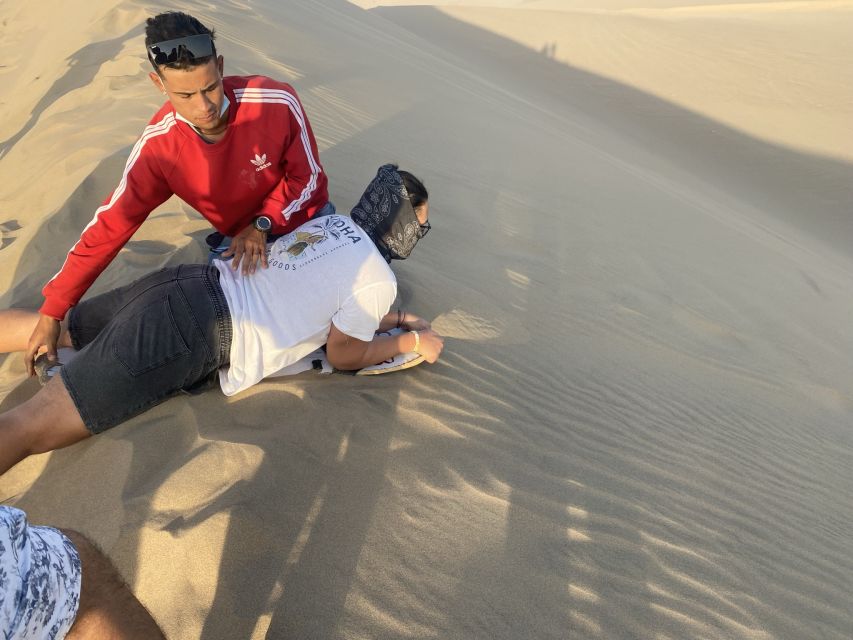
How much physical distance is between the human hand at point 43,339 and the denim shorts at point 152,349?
15.2 inches

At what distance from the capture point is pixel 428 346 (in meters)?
3.12

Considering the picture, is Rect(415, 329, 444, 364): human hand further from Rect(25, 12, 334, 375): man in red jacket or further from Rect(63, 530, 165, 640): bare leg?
Rect(63, 530, 165, 640): bare leg

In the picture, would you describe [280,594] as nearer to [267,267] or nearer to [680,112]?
[267,267]

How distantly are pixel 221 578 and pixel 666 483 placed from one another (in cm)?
186

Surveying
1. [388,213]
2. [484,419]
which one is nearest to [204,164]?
[388,213]

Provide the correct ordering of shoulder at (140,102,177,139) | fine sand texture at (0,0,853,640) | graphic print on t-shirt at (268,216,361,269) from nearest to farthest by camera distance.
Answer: fine sand texture at (0,0,853,640) → graphic print on t-shirt at (268,216,361,269) → shoulder at (140,102,177,139)

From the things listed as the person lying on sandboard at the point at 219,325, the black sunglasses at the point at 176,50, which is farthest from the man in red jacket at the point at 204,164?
the person lying on sandboard at the point at 219,325

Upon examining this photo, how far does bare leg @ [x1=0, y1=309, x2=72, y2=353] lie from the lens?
2912 millimetres

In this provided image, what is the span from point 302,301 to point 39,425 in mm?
1007

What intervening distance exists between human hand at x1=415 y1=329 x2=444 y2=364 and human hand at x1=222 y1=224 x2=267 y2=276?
2.64ft

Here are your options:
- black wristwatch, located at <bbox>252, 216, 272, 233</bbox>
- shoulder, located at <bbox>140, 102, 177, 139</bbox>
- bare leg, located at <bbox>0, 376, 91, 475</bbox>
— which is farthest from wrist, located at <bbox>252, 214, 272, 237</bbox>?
bare leg, located at <bbox>0, 376, 91, 475</bbox>

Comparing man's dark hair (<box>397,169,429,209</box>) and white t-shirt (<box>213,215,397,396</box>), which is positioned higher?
man's dark hair (<box>397,169,429,209</box>)

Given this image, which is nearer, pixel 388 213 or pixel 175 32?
pixel 175 32

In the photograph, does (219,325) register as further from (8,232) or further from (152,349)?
(8,232)
